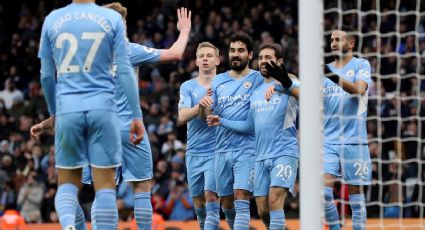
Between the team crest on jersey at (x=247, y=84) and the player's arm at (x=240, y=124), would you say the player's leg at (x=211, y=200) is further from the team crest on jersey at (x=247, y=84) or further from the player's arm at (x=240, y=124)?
the team crest on jersey at (x=247, y=84)

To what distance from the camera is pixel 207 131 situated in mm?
11438

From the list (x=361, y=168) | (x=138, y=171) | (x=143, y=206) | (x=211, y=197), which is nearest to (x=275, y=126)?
(x=361, y=168)

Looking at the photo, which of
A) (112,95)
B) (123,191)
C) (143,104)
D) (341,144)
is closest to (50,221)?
(123,191)

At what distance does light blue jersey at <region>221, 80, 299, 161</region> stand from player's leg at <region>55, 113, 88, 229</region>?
2710mm

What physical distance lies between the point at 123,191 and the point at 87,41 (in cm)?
906

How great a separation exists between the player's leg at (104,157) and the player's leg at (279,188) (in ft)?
7.89

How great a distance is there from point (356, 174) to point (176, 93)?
9.29 meters

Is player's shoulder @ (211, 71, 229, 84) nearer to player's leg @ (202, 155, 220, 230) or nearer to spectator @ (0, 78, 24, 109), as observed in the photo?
player's leg @ (202, 155, 220, 230)

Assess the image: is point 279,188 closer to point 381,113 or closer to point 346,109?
point 346,109

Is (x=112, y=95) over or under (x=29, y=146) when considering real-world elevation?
over

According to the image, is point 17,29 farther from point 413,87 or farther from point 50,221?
point 413,87

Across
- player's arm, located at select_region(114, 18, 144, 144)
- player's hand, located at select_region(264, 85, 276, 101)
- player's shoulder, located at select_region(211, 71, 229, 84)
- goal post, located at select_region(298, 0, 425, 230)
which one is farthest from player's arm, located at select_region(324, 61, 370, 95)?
player's arm, located at select_region(114, 18, 144, 144)

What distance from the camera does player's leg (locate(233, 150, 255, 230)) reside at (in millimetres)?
10531

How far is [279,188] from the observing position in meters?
10.0
